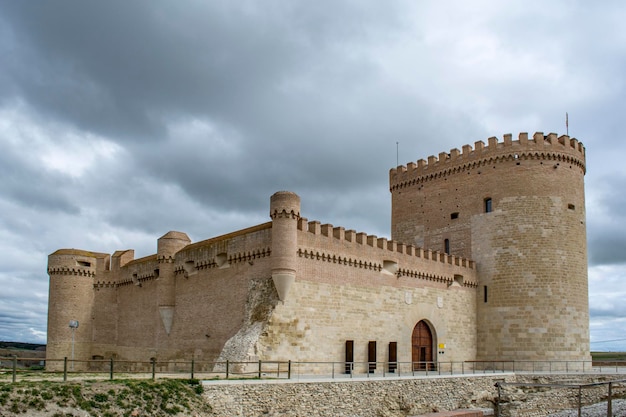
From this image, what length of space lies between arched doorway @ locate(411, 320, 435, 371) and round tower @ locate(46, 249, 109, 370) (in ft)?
65.6

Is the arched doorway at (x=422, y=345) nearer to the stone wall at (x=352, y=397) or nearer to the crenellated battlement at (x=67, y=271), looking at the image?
the stone wall at (x=352, y=397)

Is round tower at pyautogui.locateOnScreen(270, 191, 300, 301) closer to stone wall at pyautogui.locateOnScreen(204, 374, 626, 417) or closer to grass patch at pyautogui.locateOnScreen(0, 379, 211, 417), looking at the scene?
stone wall at pyautogui.locateOnScreen(204, 374, 626, 417)

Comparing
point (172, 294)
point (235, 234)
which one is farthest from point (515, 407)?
point (172, 294)

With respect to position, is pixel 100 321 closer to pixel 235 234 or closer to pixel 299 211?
pixel 235 234

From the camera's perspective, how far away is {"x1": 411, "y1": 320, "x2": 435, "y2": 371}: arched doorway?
3144 centimetres

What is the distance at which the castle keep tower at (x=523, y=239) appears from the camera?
3334 centimetres

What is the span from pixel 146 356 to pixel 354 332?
43.6 ft

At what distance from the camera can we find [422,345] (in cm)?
3184

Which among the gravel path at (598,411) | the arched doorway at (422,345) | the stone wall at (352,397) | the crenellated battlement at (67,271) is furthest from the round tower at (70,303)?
the gravel path at (598,411)

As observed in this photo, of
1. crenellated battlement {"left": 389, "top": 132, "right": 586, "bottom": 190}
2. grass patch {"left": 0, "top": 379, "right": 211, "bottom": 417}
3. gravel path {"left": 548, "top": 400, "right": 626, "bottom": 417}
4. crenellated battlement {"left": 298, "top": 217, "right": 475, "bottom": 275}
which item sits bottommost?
gravel path {"left": 548, "top": 400, "right": 626, "bottom": 417}

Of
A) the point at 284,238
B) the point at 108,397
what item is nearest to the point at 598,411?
the point at 284,238

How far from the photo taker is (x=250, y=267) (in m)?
27.7

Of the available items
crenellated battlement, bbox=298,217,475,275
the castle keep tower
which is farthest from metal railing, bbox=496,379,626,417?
crenellated battlement, bbox=298,217,475,275

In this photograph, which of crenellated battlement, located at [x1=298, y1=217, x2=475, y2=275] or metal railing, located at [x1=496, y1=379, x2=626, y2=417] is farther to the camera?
metal railing, located at [x1=496, y1=379, x2=626, y2=417]
